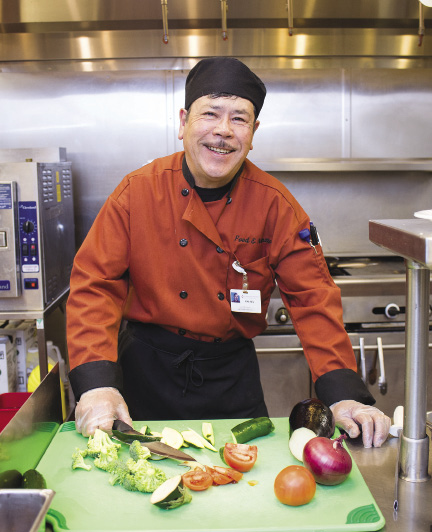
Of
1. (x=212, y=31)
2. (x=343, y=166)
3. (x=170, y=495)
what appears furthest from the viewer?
(x=212, y=31)

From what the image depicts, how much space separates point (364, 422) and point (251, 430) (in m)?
0.23

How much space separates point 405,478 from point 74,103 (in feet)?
8.95

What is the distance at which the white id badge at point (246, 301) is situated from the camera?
5.54 ft

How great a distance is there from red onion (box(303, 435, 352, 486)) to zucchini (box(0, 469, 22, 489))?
0.50m

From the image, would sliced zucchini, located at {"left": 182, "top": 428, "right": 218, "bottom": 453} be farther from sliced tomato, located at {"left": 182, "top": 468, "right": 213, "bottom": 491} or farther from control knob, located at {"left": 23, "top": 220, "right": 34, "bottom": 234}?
control knob, located at {"left": 23, "top": 220, "right": 34, "bottom": 234}

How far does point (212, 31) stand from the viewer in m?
3.19

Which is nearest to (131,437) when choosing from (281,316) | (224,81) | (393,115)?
(224,81)

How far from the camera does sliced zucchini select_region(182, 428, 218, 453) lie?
4.05 ft

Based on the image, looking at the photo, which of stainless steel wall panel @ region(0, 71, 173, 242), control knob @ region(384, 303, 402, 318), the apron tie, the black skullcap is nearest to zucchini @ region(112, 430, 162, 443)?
the apron tie

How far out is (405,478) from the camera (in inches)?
43.9

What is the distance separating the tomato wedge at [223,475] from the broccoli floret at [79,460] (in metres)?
0.23

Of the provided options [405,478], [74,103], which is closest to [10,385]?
[74,103]

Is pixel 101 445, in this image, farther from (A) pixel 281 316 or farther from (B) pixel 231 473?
(A) pixel 281 316

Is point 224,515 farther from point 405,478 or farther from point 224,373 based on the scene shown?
point 224,373
